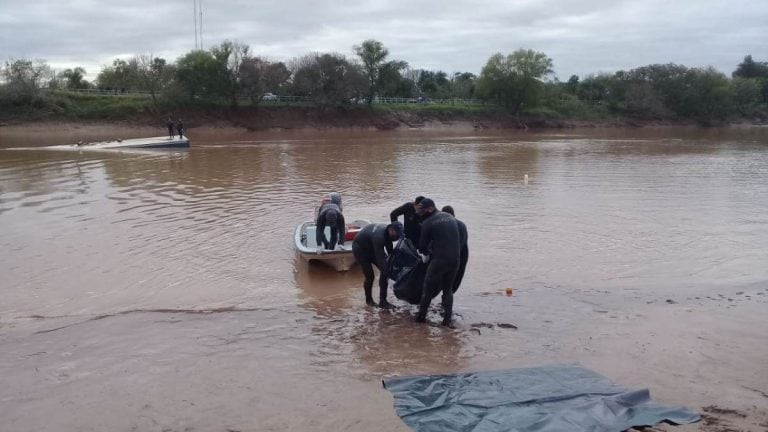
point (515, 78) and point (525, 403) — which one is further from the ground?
point (515, 78)

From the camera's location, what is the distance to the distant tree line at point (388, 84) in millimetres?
61312

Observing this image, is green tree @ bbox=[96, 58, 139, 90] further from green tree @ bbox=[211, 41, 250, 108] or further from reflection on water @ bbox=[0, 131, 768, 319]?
reflection on water @ bbox=[0, 131, 768, 319]

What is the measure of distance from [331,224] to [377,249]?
2.14 metres

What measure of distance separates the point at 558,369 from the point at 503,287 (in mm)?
3531

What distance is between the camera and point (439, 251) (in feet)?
25.0

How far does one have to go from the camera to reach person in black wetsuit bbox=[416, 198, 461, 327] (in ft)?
24.9

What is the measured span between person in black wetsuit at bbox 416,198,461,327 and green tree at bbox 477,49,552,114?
2899 inches

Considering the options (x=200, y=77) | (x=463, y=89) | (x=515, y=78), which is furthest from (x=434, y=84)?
(x=200, y=77)

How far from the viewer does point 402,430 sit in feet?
17.0

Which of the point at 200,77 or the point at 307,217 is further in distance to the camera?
the point at 200,77

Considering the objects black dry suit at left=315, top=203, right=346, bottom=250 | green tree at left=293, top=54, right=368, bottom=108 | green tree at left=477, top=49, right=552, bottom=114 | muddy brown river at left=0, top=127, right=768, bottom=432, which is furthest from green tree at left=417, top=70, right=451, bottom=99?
black dry suit at left=315, top=203, right=346, bottom=250

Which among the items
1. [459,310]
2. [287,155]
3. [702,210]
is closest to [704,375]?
[459,310]

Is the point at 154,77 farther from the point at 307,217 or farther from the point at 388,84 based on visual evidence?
the point at 307,217

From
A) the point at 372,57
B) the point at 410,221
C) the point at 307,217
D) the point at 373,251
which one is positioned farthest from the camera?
the point at 372,57
